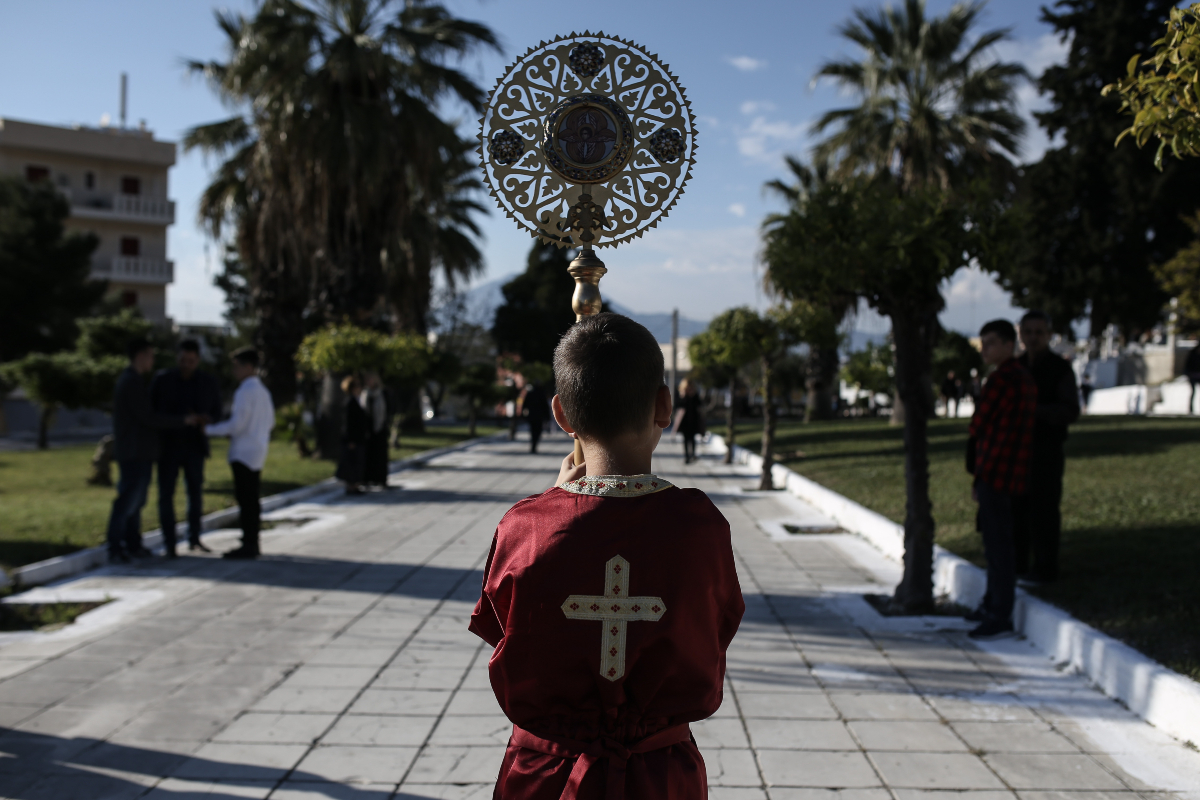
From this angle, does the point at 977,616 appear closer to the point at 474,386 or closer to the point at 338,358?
the point at 338,358

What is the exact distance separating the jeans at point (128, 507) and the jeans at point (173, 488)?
0.68 ft

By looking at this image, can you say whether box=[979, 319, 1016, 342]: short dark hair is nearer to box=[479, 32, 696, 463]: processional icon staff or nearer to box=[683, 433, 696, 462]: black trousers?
box=[479, 32, 696, 463]: processional icon staff

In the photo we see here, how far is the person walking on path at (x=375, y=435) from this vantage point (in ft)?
47.2

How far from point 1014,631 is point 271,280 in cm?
1609

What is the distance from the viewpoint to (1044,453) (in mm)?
6332

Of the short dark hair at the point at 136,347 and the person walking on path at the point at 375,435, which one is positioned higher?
the short dark hair at the point at 136,347

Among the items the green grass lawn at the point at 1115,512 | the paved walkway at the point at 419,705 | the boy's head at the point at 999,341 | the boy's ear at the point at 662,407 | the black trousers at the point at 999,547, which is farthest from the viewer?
the boy's head at the point at 999,341

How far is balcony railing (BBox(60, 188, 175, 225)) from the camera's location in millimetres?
46844

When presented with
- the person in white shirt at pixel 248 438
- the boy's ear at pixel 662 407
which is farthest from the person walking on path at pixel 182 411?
the boy's ear at pixel 662 407

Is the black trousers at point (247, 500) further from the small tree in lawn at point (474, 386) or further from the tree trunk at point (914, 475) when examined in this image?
the small tree in lawn at point (474, 386)

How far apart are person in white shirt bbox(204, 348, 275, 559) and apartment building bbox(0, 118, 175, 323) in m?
43.0

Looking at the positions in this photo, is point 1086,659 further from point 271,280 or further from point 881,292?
point 271,280

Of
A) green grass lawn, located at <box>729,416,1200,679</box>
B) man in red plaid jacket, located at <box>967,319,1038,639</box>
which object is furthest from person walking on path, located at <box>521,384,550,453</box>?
man in red plaid jacket, located at <box>967,319,1038,639</box>

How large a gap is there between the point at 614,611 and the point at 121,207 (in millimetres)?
53177
